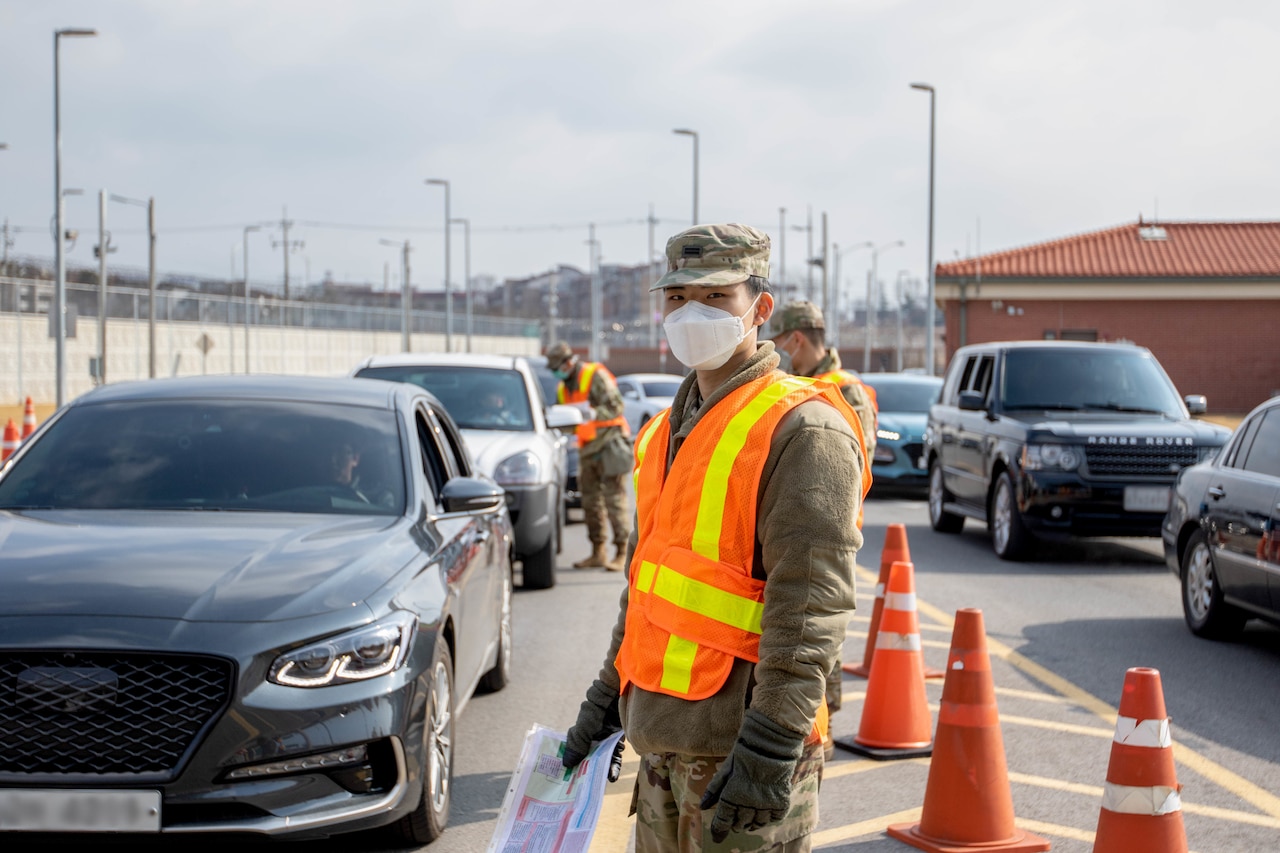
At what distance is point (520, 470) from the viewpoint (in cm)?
1078

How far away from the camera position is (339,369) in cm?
6662

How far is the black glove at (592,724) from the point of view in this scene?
11.2 feet

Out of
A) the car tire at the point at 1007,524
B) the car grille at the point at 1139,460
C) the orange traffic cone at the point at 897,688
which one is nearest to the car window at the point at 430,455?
the orange traffic cone at the point at 897,688

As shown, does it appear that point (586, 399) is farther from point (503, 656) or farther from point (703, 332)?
point (703, 332)

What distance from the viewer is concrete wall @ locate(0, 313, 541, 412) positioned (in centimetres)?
4406

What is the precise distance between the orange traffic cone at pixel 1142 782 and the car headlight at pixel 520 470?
22.6 ft

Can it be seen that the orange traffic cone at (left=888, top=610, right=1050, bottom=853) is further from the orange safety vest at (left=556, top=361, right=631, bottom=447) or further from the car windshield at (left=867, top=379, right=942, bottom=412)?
the car windshield at (left=867, top=379, right=942, bottom=412)

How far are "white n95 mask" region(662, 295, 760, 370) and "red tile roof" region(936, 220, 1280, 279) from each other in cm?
3848

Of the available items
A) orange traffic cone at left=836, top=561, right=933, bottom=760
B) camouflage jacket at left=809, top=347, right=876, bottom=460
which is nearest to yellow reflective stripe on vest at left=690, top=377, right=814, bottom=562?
camouflage jacket at left=809, top=347, right=876, bottom=460

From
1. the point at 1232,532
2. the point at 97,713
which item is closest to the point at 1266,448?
the point at 1232,532

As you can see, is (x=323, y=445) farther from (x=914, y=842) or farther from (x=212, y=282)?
(x=212, y=282)

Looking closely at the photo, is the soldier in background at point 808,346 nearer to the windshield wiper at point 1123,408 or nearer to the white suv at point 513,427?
the white suv at point 513,427

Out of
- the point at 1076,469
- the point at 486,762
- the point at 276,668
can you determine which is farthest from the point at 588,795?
the point at 1076,469

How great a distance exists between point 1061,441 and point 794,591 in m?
10.5
